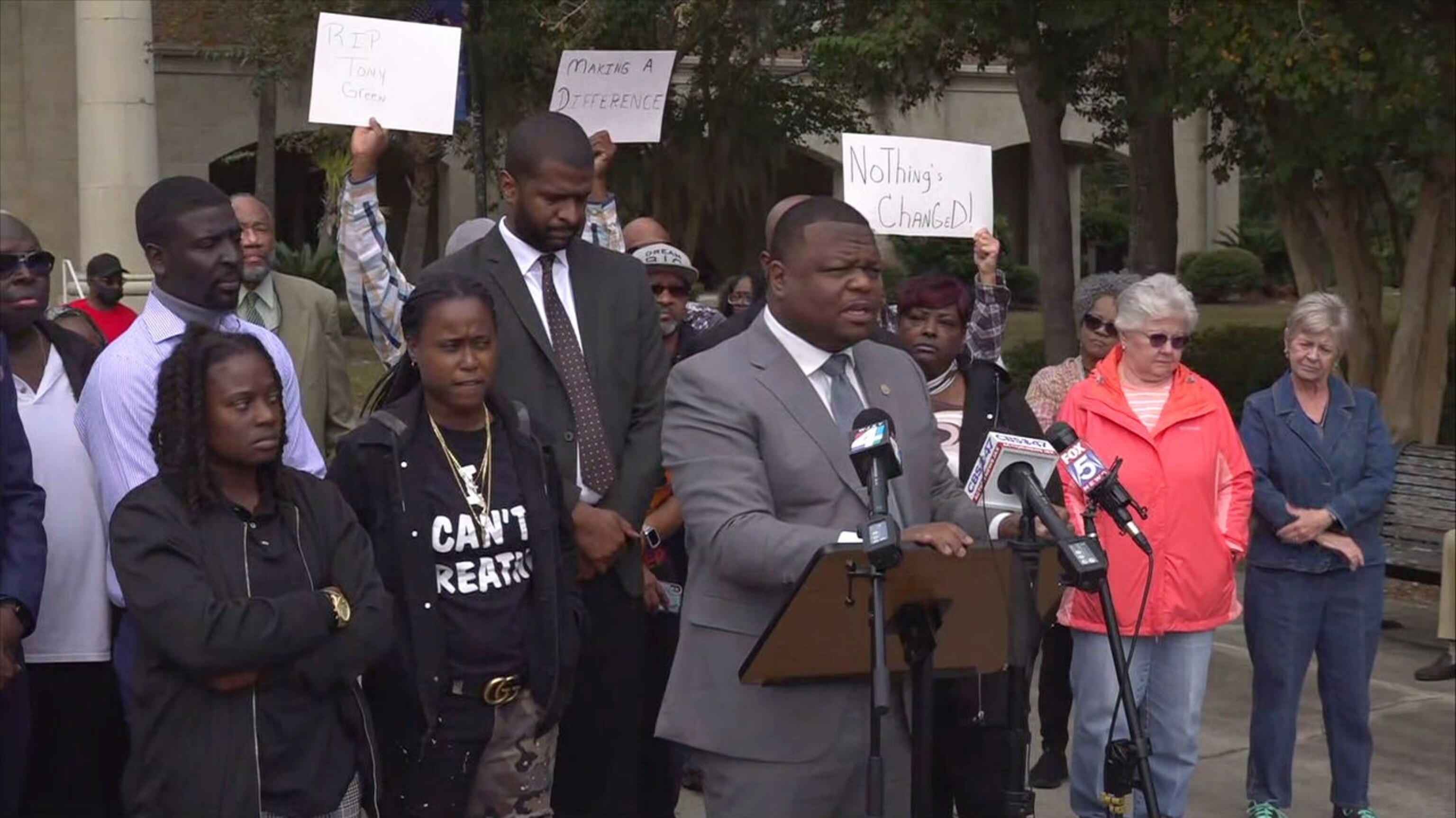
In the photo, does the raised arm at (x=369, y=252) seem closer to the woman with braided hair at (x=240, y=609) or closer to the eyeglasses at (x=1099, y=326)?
the woman with braided hair at (x=240, y=609)

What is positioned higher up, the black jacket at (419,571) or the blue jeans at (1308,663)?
the black jacket at (419,571)

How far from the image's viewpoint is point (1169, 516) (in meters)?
6.14

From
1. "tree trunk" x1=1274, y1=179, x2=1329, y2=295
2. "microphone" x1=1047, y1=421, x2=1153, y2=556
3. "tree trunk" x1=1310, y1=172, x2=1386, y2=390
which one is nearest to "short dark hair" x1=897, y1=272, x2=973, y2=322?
"microphone" x1=1047, y1=421, x2=1153, y2=556

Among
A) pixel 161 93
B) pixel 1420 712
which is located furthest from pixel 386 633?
pixel 161 93

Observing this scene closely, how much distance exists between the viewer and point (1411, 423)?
1386 cm

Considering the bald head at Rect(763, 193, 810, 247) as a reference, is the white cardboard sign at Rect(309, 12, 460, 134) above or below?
above

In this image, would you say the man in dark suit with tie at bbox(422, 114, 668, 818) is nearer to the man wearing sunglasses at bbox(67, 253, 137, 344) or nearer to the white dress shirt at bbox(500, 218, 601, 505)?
the white dress shirt at bbox(500, 218, 601, 505)

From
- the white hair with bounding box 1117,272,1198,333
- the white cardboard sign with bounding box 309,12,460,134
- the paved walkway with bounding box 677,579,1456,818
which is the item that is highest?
the white cardboard sign with bounding box 309,12,460,134

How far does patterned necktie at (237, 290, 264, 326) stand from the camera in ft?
21.4

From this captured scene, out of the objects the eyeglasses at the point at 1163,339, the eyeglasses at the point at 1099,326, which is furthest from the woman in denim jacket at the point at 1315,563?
the eyeglasses at the point at 1163,339

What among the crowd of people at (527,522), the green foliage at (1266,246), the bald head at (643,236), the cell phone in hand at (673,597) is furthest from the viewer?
the green foliage at (1266,246)

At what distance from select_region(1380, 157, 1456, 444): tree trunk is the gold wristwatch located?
35.1 ft

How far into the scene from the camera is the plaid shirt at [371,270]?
532 cm

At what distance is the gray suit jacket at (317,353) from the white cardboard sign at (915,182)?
198 centimetres
